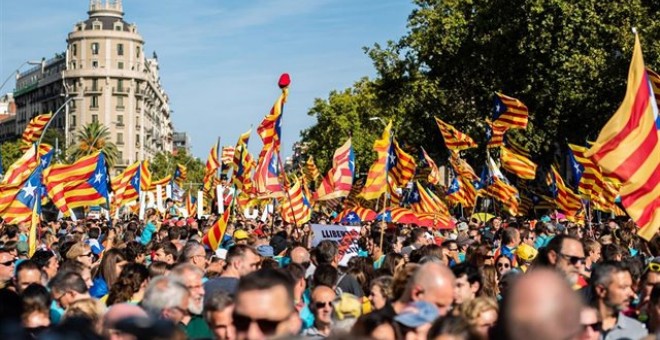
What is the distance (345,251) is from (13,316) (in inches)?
412

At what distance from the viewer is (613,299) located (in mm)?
7188

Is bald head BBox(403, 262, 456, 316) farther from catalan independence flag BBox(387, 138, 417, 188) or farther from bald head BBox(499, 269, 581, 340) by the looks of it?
catalan independence flag BBox(387, 138, 417, 188)

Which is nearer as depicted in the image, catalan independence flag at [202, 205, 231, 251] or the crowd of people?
the crowd of people

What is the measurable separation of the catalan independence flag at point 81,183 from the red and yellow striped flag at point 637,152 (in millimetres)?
13326

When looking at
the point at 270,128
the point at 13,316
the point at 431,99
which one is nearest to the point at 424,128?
the point at 431,99

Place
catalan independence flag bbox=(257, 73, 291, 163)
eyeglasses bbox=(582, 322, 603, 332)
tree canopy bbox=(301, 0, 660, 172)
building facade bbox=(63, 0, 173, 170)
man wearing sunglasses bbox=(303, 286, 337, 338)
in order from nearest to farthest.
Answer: eyeglasses bbox=(582, 322, 603, 332) < man wearing sunglasses bbox=(303, 286, 337, 338) < catalan independence flag bbox=(257, 73, 291, 163) < tree canopy bbox=(301, 0, 660, 172) < building facade bbox=(63, 0, 173, 170)

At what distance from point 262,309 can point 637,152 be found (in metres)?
Result: 5.95

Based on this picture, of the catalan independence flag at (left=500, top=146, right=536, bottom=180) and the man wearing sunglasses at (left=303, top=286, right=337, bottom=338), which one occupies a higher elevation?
the catalan independence flag at (left=500, top=146, right=536, bottom=180)

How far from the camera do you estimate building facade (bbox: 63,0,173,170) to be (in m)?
141

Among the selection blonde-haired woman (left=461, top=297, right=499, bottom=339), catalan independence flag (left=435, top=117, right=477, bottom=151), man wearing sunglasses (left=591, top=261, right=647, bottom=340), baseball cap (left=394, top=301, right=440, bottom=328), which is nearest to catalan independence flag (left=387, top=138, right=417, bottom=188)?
catalan independence flag (left=435, top=117, right=477, bottom=151)

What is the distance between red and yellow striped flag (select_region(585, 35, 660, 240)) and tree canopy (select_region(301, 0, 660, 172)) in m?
30.3

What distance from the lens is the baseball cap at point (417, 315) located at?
5598 mm

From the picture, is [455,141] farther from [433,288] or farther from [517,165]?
[433,288]

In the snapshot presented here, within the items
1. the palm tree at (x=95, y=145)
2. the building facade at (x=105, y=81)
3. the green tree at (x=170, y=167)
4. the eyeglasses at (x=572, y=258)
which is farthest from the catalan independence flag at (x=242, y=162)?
the building facade at (x=105, y=81)
